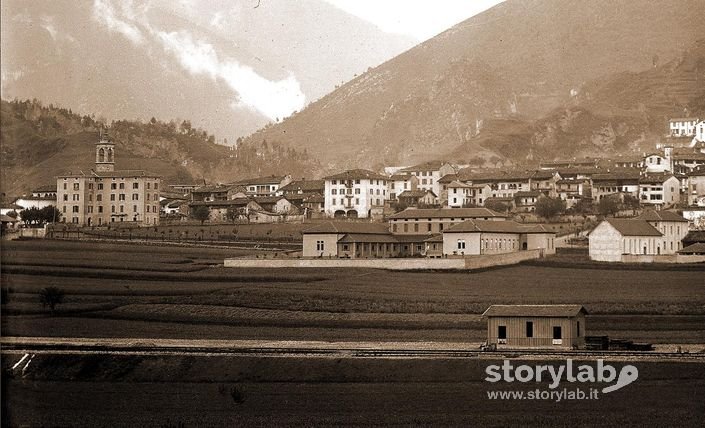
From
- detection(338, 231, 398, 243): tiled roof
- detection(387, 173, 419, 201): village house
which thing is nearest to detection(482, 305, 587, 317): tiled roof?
detection(338, 231, 398, 243): tiled roof

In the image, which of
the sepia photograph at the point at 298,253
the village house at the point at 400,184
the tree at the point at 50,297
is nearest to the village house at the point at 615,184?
the sepia photograph at the point at 298,253

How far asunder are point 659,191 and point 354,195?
1551cm

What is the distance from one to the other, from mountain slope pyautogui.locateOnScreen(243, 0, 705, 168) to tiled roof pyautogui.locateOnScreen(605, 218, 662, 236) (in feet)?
149

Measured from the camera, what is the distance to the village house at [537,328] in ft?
111

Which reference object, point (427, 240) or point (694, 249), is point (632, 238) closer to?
point (694, 249)

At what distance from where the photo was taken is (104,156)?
56.8m

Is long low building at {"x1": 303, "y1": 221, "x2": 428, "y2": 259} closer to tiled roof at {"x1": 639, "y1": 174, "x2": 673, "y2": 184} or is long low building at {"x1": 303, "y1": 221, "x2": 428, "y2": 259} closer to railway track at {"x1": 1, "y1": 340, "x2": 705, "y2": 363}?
railway track at {"x1": 1, "y1": 340, "x2": 705, "y2": 363}

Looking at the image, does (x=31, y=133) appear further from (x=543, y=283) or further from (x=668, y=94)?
(x=668, y=94)

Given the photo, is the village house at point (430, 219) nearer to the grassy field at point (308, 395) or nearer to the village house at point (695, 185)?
the village house at point (695, 185)

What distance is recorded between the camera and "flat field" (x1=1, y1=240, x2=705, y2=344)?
37031 mm

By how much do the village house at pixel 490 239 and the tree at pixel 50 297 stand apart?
14.8 meters

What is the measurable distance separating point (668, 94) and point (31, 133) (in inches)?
2038

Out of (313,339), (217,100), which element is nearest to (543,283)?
(313,339)

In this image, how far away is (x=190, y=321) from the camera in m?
39.1
